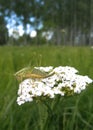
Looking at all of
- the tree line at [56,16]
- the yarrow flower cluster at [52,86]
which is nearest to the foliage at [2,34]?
the tree line at [56,16]

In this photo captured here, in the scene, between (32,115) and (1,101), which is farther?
(1,101)

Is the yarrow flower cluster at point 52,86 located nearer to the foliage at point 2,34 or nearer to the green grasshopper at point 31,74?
the green grasshopper at point 31,74

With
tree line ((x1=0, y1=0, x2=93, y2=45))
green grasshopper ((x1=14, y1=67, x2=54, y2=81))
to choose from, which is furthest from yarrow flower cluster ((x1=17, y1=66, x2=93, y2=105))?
tree line ((x1=0, y1=0, x2=93, y2=45))

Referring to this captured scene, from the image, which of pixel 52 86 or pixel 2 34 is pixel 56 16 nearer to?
pixel 2 34

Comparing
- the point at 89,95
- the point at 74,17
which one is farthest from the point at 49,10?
the point at 89,95

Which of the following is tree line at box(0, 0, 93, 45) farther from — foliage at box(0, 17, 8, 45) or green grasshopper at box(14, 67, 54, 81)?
green grasshopper at box(14, 67, 54, 81)

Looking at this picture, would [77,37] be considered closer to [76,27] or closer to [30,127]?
[76,27]
